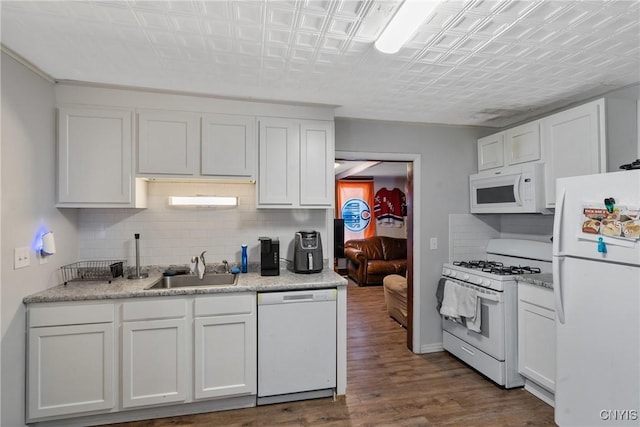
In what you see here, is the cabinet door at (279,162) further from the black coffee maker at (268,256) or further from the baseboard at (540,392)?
the baseboard at (540,392)

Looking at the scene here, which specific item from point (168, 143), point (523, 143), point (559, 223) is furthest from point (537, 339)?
point (168, 143)

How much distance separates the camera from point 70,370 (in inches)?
80.7

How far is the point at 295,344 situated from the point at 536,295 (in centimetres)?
186

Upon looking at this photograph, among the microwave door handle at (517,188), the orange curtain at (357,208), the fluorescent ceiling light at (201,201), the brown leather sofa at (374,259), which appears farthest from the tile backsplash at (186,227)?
the orange curtain at (357,208)

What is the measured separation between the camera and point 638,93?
229 centimetres

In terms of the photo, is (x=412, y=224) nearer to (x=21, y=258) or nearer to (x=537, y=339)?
(x=537, y=339)

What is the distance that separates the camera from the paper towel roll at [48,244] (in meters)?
2.10

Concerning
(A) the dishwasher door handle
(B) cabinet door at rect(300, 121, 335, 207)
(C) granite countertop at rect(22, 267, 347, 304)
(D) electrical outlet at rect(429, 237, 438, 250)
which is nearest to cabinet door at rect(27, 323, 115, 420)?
(C) granite countertop at rect(22, 267, 347, 304)

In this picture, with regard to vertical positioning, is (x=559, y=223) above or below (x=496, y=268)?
above

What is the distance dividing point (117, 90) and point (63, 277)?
1455 millimetres

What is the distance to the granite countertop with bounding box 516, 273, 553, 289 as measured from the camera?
2305 mm

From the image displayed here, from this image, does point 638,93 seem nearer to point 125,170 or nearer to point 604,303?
point 604,303

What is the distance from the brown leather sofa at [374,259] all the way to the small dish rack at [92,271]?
4.49 m

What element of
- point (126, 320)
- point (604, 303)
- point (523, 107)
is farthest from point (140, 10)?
point (523, 107)
